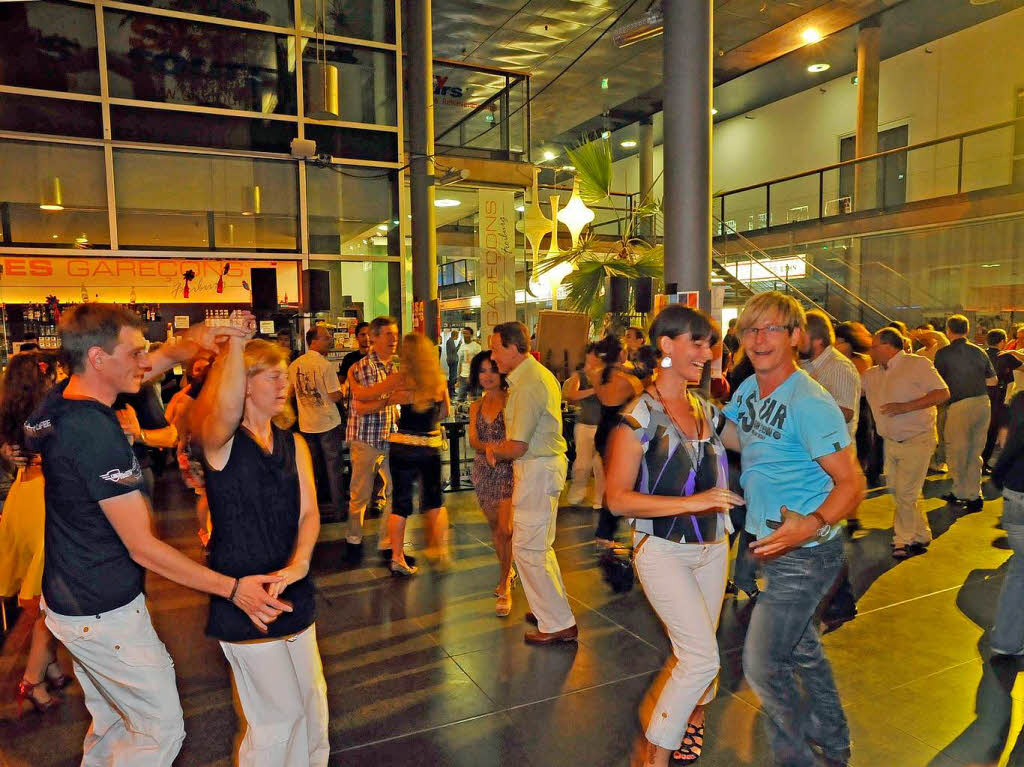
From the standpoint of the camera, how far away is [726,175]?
20797mm

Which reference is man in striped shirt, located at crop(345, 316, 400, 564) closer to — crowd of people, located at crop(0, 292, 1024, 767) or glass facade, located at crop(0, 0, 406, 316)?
crowd of people, located at crop(0, 292, 1024, 767)

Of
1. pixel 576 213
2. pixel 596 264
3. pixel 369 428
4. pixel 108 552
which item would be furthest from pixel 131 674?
pixel 576 213

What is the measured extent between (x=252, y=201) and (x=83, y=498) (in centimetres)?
952

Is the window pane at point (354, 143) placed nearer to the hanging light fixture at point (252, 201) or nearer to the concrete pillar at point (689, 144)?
the hanging light fixture at point (252, 201)

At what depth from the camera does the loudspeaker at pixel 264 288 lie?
7.05 m

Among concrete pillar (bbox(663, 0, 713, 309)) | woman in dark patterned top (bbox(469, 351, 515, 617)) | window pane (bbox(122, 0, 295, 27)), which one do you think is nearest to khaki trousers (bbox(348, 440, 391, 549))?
woman in dark patterned top (bbox(469, 351, 515, 617))

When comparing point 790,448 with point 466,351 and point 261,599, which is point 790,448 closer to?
point 261,599

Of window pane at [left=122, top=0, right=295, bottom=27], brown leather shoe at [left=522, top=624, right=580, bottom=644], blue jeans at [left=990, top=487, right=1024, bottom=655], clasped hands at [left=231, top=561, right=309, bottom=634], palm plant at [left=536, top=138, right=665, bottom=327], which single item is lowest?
brown leather shoe at [left=522, top=624, right=580, bottom=644]

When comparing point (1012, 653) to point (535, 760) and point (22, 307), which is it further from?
point (22, 307)

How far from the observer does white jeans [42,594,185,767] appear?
2143 millimetres

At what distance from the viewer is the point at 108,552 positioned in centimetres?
217

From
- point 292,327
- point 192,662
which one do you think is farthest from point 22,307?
point 192,662

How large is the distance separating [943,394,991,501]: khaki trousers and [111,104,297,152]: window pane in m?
9.73

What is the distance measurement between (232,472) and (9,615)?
379 cm
